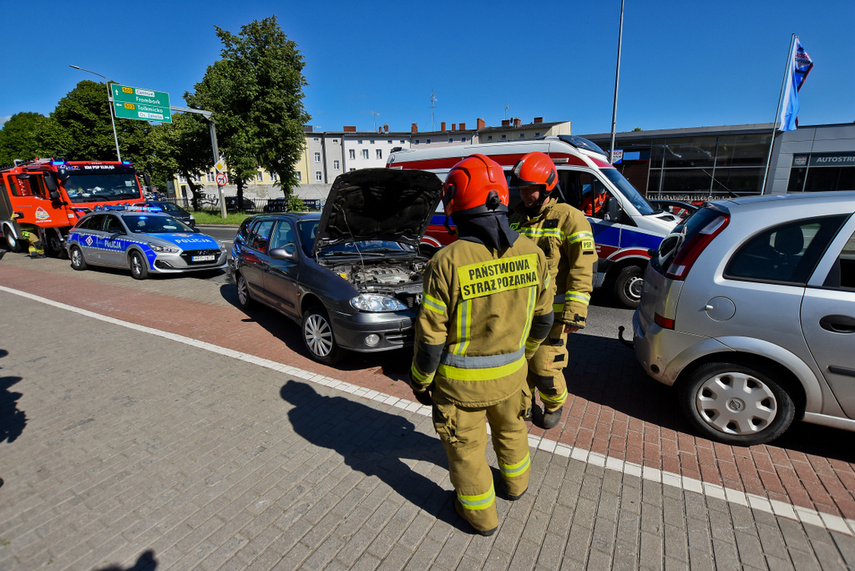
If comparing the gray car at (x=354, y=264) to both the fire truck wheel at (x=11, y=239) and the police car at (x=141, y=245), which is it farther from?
the fire truck wheel at (x=11, y=239)

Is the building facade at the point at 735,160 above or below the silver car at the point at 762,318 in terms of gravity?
above

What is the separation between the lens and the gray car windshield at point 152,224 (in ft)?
32.6

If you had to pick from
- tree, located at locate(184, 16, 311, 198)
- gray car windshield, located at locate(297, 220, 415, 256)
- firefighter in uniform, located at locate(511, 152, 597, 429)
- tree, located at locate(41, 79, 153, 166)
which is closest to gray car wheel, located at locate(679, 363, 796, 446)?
firefighter in uniform, located at locate(511, 152, 597, 429)

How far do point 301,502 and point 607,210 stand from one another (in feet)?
19.0

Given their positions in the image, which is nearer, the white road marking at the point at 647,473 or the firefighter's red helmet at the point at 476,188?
the firefighter's red helmet at the point at 476,188

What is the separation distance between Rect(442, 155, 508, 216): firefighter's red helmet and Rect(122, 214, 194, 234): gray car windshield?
10.00m

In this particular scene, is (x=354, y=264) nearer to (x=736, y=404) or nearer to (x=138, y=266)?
(x=736, y=404)

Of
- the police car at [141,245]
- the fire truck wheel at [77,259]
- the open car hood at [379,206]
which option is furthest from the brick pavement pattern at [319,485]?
the fire truck wheel at [77,259]

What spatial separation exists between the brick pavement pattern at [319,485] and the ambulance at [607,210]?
2601 millimetres

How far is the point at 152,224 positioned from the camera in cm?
1016

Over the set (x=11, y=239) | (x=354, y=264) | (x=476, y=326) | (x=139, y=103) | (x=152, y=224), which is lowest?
(x=11, y=239)

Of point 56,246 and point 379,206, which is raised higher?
point 379,206

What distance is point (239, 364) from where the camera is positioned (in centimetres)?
474

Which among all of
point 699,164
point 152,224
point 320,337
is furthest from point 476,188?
point 699,164
